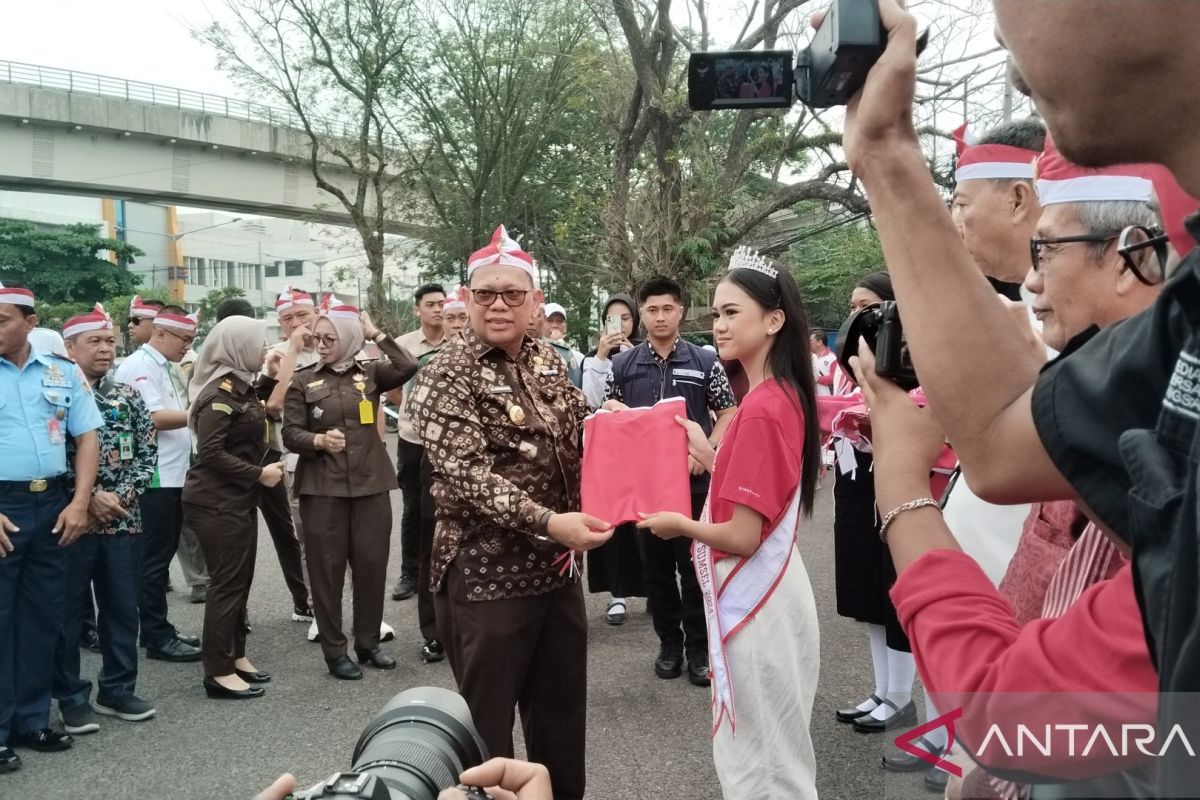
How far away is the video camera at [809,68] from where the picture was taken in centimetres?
96

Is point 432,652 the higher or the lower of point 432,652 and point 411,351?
the lower

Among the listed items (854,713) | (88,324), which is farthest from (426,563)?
(854,713)

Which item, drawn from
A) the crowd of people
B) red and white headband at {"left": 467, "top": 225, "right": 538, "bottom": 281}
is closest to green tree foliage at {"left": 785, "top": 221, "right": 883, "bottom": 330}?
the crowd of people

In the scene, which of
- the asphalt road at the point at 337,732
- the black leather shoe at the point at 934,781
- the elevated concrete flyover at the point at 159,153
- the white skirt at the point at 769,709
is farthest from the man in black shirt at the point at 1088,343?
the elevated concrete flyover at the point at 159,153

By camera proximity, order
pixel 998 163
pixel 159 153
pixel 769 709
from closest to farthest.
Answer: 1. pixel 998 163
2. pixel 769 709
3. pixel 159 153

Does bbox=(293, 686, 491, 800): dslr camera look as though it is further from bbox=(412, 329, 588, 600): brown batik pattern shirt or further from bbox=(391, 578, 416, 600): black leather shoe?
bbox=(391, 578, 416, 600): black leather shoe

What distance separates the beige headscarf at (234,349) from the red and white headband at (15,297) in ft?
3.52

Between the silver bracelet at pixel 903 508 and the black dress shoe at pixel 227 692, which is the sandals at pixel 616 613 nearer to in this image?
the black dress shoe at pixel 227 692

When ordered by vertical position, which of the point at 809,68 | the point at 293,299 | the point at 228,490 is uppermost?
the point at 809,68

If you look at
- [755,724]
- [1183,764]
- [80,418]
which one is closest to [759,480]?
[755,724]

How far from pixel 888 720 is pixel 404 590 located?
4.16 m

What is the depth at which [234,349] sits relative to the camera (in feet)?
17.2

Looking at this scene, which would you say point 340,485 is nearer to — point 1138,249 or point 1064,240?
point 1064,240

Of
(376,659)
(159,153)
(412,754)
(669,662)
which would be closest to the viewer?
(412,754)
